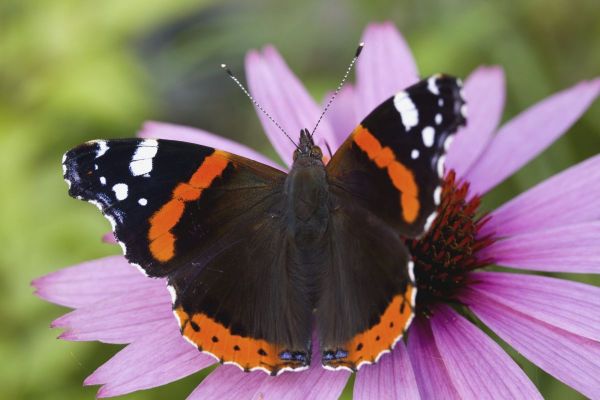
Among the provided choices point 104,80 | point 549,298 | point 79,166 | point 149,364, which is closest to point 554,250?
point 549,298

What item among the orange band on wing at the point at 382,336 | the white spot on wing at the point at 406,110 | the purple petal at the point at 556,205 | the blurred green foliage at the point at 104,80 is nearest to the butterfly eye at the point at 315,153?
the white spot on wing at the point at 406,110

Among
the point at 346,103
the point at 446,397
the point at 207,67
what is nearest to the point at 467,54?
the point at 346,103

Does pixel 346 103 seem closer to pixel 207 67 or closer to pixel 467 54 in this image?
pixel 467 54

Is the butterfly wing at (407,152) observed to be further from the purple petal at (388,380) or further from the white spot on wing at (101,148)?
the white spot on wing at (101,148)

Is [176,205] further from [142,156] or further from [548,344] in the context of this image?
[548,344]

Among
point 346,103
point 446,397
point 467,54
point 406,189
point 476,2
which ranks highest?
point 476,2
